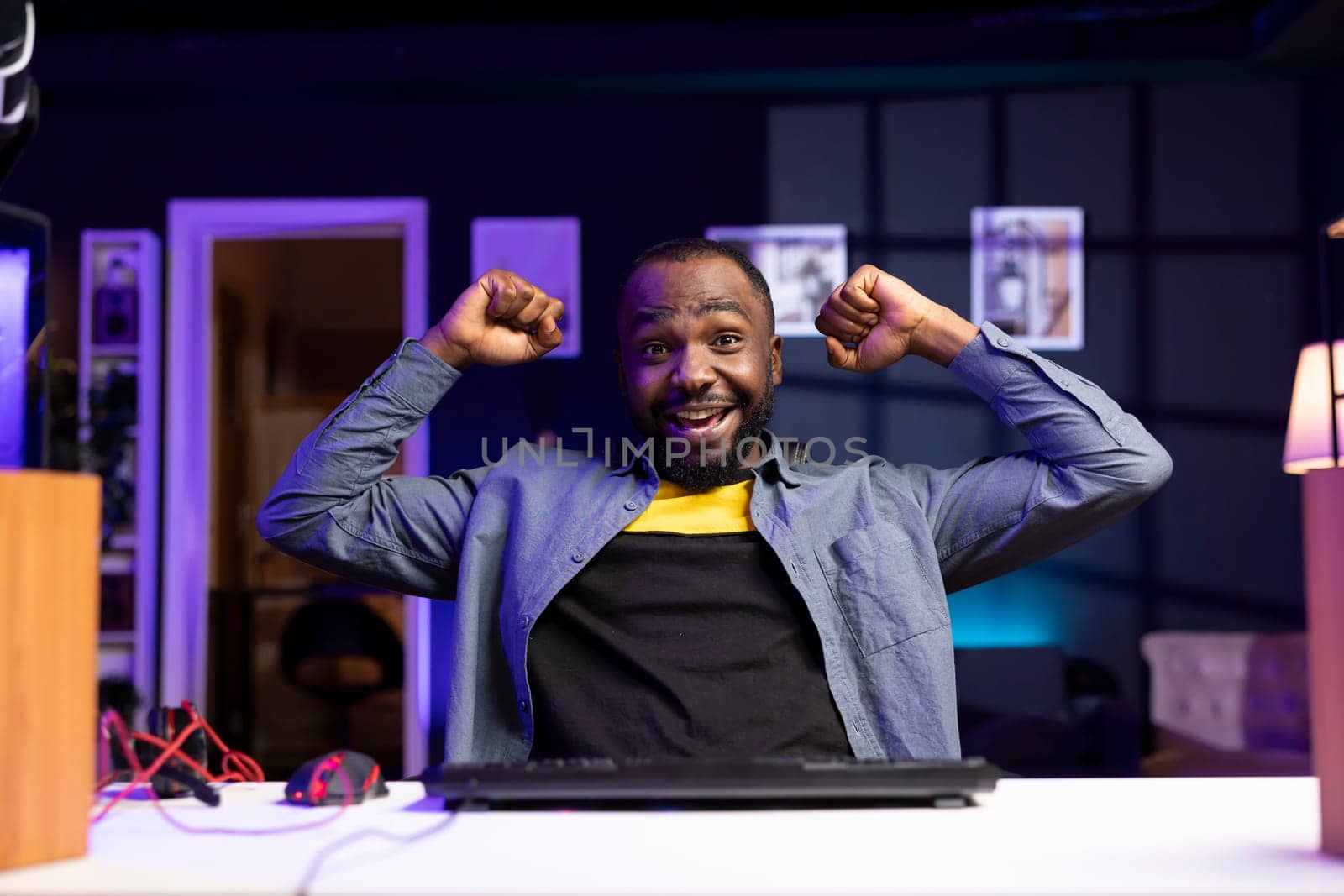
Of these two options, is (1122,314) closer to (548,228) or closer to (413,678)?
(548,228)

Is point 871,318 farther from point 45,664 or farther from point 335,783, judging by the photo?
point 45,664

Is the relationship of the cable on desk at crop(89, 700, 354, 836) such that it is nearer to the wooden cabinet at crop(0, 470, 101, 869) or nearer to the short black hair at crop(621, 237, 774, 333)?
the wooden cabinet at crop(0, 470, 101, 869)

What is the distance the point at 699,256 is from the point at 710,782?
1.09 meters

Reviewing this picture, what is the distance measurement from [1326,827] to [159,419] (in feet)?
15.6

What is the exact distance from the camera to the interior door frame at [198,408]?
15.3 feet

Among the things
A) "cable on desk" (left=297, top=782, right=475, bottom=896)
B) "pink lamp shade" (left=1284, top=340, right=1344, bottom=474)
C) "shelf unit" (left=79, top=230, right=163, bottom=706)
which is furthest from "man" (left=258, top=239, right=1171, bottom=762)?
"shelf unit" (left=79, top=230, right=163, bottom=706)

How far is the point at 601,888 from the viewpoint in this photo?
29.5 inches

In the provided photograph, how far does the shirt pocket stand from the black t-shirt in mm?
70

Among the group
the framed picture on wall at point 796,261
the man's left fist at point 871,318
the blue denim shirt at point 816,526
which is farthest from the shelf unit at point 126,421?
the man's left fist at point 871,318

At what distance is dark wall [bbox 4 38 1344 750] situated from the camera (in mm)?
4590

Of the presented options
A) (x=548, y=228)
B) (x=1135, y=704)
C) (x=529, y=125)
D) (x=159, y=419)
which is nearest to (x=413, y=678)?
(x=159, y=419)

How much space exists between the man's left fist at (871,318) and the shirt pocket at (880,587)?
29cm

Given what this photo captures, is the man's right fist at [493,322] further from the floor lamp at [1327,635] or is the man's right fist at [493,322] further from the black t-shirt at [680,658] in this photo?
the floor lamp at [1327,635]

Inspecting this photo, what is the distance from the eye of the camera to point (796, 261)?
15.2 ft
